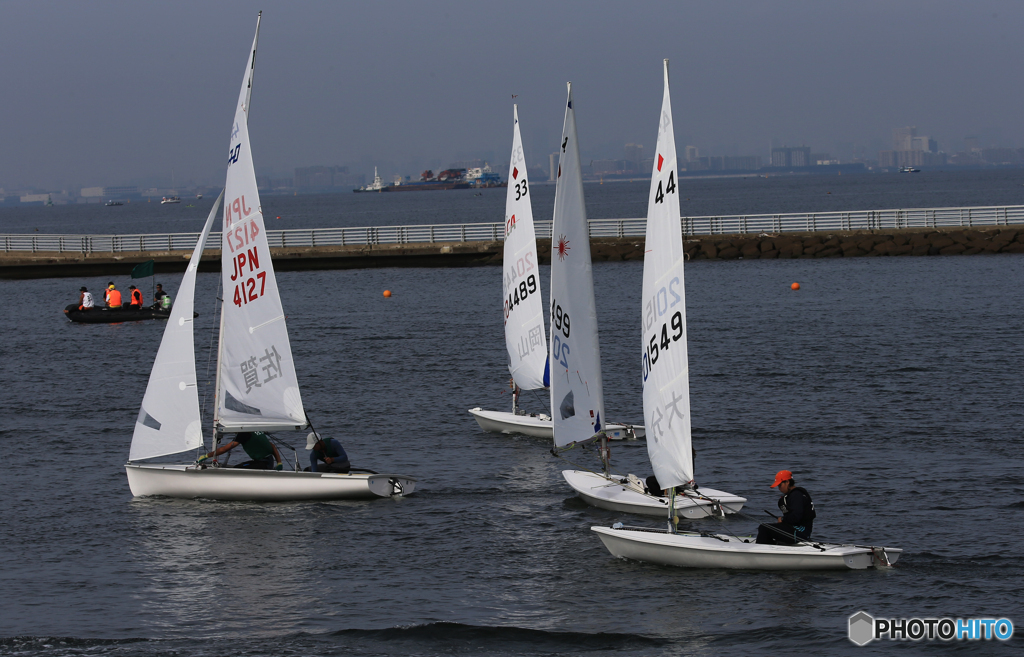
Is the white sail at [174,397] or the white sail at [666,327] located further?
the white sail at [174,397]

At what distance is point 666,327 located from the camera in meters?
16.3

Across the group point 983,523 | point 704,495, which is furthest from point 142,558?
point 983,523

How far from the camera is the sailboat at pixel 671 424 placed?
15797mm

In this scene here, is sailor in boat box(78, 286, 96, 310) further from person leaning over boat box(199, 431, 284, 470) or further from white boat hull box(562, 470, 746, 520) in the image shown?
white boat hull box(562, 470, 746, 520)

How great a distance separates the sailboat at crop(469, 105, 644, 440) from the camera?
83.5 feet

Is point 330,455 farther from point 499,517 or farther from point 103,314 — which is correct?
point 103,314

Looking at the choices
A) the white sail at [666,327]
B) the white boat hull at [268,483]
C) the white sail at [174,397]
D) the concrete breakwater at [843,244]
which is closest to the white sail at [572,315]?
the white sail at [666,327]

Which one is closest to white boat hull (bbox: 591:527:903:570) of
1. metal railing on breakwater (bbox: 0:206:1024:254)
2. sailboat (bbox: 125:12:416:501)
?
sailboat (bbox: 125:12:416:501)

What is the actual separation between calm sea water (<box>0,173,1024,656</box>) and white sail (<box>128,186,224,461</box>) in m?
1.29

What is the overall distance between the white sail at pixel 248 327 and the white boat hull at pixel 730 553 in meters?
7.21

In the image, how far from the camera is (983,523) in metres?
18.5

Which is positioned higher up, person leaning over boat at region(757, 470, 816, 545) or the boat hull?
the boat hull

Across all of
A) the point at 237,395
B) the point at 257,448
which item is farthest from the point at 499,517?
the point at 237,395

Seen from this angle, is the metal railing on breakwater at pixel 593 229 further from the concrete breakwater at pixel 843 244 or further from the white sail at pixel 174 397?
the white sail at pixel 174 397
